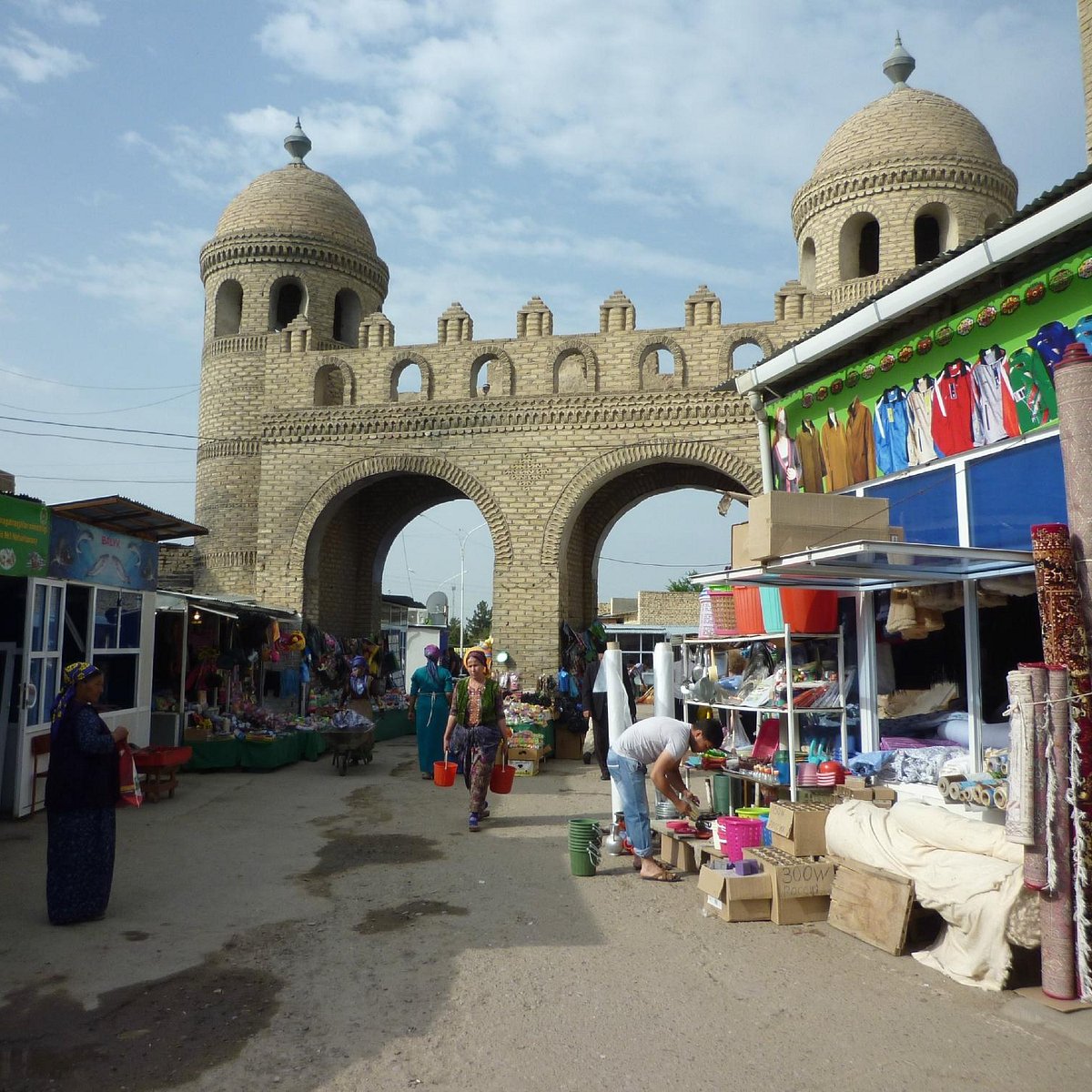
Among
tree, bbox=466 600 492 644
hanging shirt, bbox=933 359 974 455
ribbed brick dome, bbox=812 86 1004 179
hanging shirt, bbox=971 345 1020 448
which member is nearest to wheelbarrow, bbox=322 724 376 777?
hanging shirt, bbox=933 359 974 455

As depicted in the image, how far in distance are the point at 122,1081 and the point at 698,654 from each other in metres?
8.25

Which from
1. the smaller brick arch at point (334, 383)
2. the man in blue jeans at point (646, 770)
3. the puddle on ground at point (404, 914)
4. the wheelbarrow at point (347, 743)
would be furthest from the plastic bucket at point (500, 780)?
the smaller brick arch at point (334, 383)

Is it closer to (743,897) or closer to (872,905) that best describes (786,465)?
(743,897)

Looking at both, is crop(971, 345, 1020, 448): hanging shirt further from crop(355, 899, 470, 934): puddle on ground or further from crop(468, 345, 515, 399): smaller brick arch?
crop(468, 345, 515, 399): smaller brick arch

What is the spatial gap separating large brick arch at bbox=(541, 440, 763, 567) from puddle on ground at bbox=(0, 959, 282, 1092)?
38.9ft

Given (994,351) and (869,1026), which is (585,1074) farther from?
(994,351)

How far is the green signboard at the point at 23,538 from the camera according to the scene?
8242 millimetres

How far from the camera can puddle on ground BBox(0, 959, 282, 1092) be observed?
12.3 feet

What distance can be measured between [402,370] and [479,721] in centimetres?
1069

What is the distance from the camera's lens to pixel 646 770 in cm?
685

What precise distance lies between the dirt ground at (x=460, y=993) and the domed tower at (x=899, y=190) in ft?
44.2

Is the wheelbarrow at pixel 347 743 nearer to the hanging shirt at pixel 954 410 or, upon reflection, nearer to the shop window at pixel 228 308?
the hanging shirt at pixel 954 410

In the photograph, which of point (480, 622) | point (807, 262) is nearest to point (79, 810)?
point (807, 262)

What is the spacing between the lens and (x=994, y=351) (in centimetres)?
745
